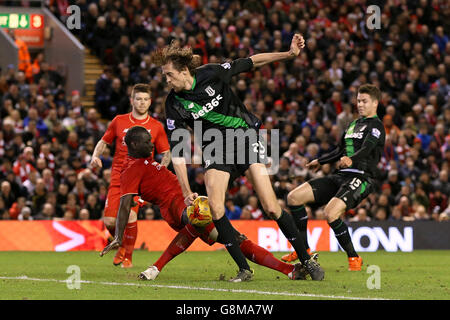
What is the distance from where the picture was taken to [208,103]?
9.04 metres

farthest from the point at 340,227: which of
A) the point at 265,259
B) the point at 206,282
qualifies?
the point at 206,282

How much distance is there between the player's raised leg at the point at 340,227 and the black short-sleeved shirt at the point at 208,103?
7.63 feet

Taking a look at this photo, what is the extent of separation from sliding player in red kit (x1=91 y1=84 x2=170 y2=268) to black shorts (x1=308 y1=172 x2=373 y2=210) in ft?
6.41

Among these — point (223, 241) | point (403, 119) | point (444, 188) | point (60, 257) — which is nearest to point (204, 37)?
point (403, 119)

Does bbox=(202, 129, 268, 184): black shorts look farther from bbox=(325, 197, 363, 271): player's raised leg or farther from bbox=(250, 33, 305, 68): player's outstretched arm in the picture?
bbox=(325, 197, 363, 271): player's raised leg

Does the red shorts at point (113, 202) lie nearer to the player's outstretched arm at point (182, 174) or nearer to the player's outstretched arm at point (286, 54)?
the player's outstretched arm at point (182, 174)

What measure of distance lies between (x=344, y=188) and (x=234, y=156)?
8.49 ft

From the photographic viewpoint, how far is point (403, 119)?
869 inches

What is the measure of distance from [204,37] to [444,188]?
706 cm

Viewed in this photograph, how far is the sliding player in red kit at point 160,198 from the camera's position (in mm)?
9492

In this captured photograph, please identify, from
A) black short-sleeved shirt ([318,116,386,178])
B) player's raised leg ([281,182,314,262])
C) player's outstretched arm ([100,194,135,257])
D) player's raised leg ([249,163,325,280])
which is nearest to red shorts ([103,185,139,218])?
player's outstretched arm ([100,194,135,257])

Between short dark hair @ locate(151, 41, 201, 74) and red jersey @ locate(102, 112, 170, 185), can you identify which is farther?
red jersey @ locate(102, 112, 170, 185)

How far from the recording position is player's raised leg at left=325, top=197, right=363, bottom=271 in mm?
10992
